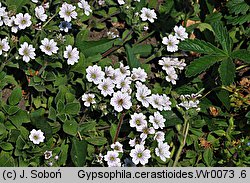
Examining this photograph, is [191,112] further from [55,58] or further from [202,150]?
[55,58]

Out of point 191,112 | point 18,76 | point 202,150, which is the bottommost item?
point 202,150

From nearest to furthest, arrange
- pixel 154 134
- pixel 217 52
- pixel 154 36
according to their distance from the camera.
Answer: pixel 154 134 → pixel 217 52 → pixel 154 36

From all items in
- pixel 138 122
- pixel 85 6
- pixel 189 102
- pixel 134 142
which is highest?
pixel 85 6

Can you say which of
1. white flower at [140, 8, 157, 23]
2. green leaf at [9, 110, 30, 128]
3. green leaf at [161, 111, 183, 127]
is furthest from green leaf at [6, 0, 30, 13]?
green leaf at [161, 111, 183, 127]

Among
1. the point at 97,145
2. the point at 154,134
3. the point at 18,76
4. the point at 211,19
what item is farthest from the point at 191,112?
the point at 18,76

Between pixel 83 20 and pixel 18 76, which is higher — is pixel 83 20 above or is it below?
above

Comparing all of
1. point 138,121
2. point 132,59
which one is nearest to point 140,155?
point 138,121

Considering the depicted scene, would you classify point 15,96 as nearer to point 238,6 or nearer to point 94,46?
point 94,46

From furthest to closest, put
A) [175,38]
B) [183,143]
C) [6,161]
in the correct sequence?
[175,38] → [183,143] → [6,161]
